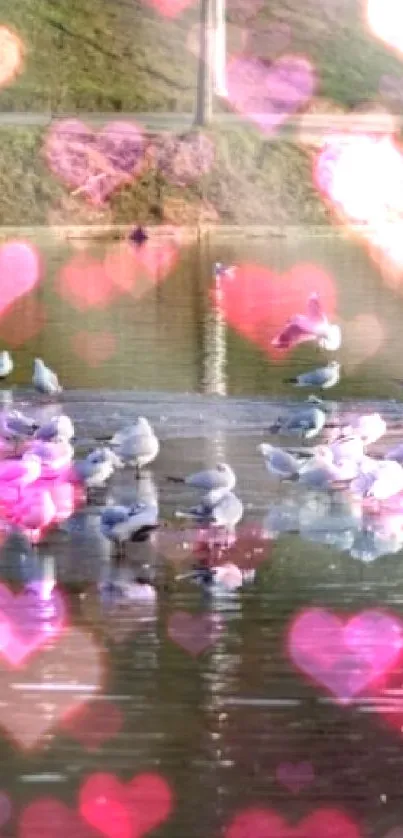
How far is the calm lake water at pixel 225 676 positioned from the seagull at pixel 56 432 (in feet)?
1.73

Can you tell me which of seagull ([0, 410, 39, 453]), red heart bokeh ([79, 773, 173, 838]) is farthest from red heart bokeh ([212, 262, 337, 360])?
red heart bokeh ([79, 773, 173, 838])

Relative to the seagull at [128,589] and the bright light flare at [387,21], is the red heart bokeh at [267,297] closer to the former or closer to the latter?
the seagull at [128,589]

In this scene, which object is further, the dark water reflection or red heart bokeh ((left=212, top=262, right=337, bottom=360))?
red heart bokeh ((left=212, top=262, right=337, bottom=360))

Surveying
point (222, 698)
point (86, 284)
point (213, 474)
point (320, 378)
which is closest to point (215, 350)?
point (320, 378)

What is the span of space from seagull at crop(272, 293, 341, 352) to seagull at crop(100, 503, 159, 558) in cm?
731

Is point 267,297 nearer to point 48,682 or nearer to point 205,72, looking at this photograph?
point 48,682

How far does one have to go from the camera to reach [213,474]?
31.0ft

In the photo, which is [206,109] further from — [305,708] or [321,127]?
[305,708]

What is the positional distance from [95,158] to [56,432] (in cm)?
2435

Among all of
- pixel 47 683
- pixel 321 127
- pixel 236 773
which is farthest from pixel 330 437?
pixel 321 127

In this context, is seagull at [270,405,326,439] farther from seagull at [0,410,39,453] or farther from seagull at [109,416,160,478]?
seagull at [0,410,39,453]

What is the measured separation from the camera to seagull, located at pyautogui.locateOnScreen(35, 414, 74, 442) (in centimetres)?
1066

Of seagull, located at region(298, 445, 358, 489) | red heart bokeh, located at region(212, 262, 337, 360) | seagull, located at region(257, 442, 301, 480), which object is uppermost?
red heart bokeh, located at region(212, 262, 337, 360)

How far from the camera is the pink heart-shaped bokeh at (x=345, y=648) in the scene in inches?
262
